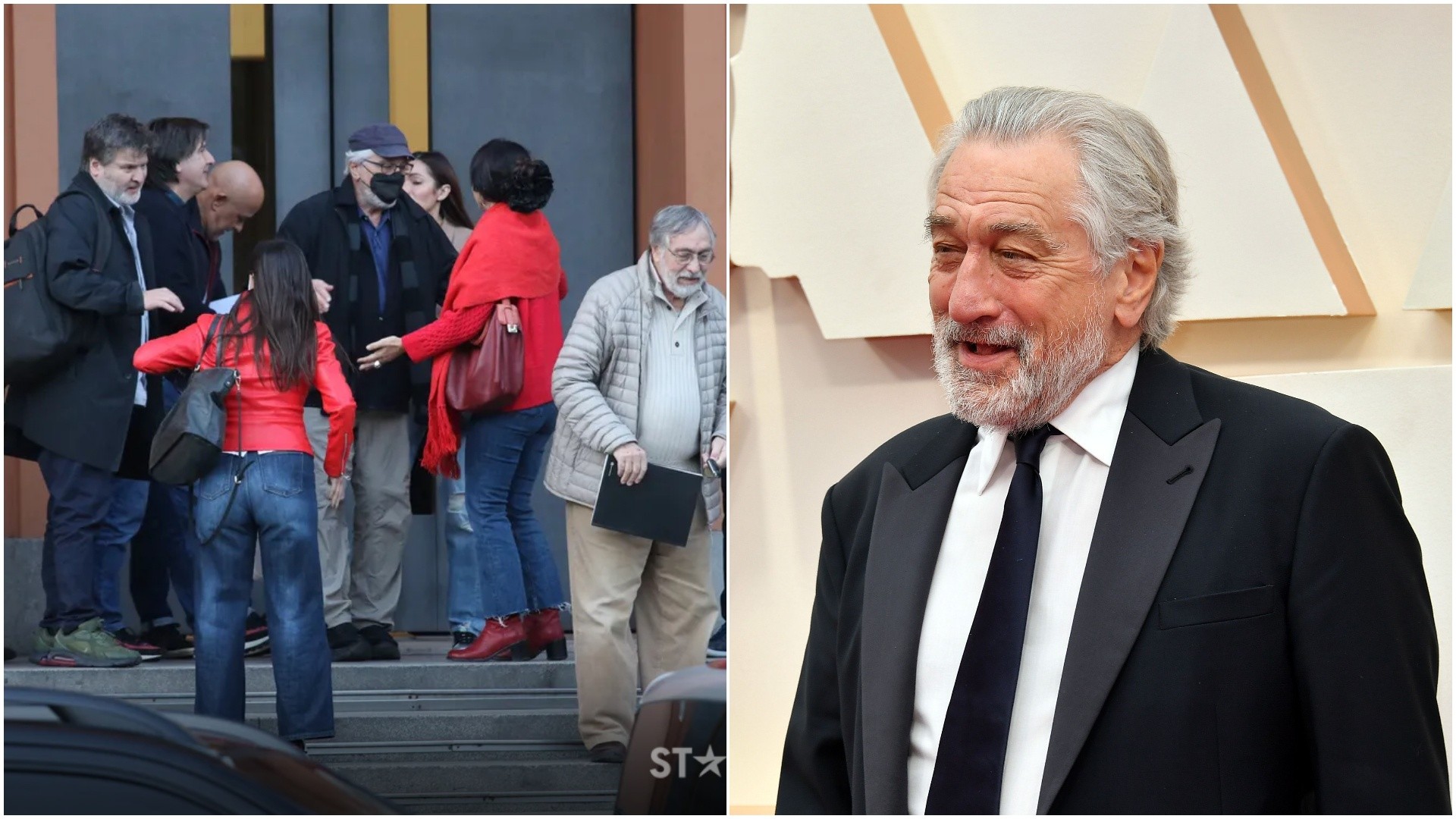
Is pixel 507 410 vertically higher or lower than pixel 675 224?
lower

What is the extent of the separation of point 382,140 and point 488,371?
52cm

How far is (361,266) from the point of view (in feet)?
9.83

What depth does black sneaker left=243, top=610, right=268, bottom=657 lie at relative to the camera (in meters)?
2.90

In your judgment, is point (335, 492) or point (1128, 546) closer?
point (1128, 546)

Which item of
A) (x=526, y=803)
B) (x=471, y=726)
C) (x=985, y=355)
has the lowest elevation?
(x=526, y=803)

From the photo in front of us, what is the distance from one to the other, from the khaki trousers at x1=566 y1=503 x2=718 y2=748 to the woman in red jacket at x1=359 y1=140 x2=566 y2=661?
0.19ft

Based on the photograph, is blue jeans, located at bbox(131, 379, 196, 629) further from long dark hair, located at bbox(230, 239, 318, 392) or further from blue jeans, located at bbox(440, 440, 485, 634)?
blue jeans, located at bbox(440, 440, 485, 634)

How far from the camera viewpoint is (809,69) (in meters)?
3.31

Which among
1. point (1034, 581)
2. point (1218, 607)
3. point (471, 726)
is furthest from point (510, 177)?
point (1218, 607)

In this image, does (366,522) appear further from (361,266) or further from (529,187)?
(529,187)

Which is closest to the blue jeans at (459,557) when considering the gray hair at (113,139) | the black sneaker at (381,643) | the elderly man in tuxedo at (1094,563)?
the black sneaker at (381,643)

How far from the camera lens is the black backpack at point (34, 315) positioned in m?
2.86

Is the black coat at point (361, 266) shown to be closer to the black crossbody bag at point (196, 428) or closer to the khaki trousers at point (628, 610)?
the black crossbody bag at point (196, 428)

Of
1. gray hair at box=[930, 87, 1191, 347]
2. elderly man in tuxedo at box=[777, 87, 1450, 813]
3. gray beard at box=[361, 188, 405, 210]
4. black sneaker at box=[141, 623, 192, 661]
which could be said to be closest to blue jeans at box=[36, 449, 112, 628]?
black sneaker at box=[141, 623, 192, 661]
